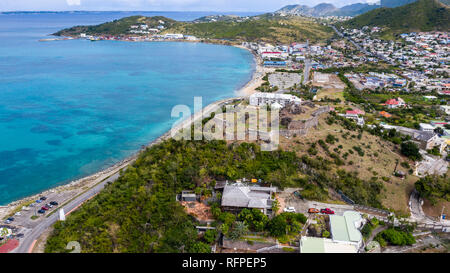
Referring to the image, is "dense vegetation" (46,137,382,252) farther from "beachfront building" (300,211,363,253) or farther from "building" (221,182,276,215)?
"beachfront building" (300,211,363,253)

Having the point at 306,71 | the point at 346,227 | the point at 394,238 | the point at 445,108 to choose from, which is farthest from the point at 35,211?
the point at 306,71

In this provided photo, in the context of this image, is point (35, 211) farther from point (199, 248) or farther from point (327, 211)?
point (327, 211)

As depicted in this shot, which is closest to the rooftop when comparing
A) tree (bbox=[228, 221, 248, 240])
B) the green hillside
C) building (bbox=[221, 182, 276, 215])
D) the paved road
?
building (bbox=[221, 182, 276, 215])

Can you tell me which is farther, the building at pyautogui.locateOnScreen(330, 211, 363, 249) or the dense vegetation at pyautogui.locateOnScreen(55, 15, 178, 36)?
the dense vegetation at pyautogui.locateOnScreen(55, 15, 178, 36)

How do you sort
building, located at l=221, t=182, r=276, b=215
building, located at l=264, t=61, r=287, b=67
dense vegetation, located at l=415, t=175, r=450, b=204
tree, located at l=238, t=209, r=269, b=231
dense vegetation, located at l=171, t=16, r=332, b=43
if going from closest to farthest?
tree, located at l=238, t=209, r=269, b=231
building, located at l=221, t=182, r=276, b=215
dense vegetation, located at l=415, t=175, r=450, b=204
building, located at l=264, t=61, r=287, b=67
dense vegetation, located at l=171, t=16, r=332, b=43

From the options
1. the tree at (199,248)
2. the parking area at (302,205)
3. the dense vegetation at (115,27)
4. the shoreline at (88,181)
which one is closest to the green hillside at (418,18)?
the shoreline at (88,181)

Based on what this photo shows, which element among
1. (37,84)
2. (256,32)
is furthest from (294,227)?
(256,32)
